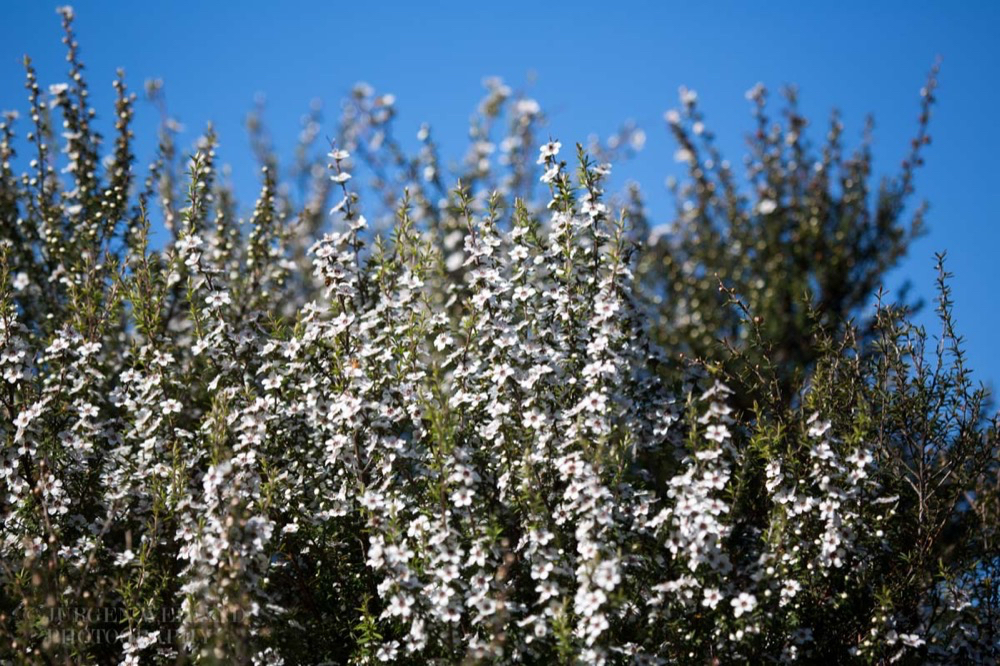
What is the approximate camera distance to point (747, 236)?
1052 centimetres

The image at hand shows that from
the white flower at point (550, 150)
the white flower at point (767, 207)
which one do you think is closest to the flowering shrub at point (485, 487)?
the white flower at point (550, 150)

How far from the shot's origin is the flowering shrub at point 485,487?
381 centimetres

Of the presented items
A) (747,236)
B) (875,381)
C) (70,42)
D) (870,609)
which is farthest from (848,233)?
(70,42)

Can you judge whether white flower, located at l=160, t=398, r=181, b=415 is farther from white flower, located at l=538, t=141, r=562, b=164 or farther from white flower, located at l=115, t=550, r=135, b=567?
white flower, located at l=538, t=141, r=562, b=164

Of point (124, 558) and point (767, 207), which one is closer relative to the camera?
point (124, 558)

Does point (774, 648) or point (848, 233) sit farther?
point (848, 233)

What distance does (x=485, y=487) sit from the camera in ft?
14.5

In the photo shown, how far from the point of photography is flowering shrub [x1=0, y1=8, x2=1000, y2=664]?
381 centimetres

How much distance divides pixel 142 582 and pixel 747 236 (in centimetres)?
804

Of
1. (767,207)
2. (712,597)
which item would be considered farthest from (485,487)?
(767,207)

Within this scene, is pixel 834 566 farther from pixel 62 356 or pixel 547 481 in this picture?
pixel 62 356

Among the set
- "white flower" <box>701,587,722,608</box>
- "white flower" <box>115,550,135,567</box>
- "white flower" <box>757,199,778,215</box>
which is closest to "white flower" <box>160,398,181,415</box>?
"white flower" <box>115,550,135,567</box>

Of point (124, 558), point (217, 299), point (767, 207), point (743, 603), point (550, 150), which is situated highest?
point (767, 207)

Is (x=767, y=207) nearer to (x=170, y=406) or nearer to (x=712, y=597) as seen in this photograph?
(x=712, y=597)
